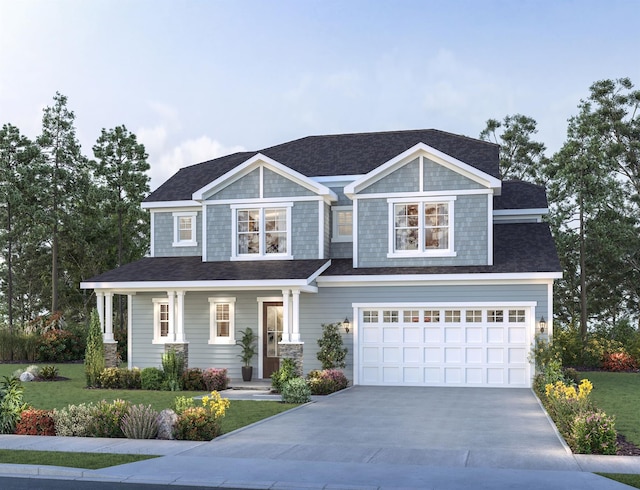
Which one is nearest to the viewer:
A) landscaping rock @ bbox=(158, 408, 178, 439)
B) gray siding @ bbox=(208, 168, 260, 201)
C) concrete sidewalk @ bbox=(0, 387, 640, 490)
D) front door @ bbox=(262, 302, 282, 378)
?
concrete sidewalk @ bbox=(0, 387, 640, 490)

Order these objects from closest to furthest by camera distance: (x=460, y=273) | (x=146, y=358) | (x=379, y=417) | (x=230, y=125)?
(x=379, y=417) → (x=460, y=273) → (x=146, y=358) → (x=230, y=125)

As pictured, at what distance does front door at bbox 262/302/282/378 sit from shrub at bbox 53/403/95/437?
454 inches

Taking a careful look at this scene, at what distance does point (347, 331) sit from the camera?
79.5 ft

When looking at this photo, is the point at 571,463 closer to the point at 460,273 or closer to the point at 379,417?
the point at 379,417

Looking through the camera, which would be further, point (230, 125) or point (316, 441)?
point (230, 125)

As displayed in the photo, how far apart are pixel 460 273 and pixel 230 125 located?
13.2m

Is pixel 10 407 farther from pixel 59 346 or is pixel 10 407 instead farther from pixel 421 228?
pixel 59 346

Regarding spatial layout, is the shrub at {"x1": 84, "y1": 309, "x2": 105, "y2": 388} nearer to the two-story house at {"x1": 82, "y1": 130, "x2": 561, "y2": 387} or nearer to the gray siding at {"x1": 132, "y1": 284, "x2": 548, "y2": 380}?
the two-story house at {"x1": 82, "y1": 130, "x2": 561, "y2": 387}

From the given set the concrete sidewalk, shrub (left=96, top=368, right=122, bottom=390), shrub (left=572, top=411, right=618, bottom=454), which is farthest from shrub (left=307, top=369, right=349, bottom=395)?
shrub (left=572, top=411, right=618, bottom=454)

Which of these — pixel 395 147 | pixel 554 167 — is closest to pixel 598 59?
pixel 554 167

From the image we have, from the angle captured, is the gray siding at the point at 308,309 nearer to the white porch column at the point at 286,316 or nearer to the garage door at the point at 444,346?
the garage door at the point at 444,346

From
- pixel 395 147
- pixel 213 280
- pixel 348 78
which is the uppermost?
pixel 348 78

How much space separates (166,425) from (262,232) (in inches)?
511

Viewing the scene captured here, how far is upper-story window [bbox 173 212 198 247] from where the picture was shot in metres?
28.3
